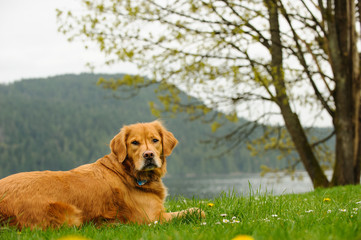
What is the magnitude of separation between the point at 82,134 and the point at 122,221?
164 metres

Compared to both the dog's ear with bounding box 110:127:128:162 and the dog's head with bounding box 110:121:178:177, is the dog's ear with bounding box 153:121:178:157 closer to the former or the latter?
the dog's head with bounding box 110:121:178:177

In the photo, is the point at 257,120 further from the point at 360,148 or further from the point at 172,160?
the point at 172,160

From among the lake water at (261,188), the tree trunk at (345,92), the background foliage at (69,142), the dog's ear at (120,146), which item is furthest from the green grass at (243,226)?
the background foliage at (69,142)

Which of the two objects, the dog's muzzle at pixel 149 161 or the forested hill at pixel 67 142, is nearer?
the dog's muzzle at pixel 149 161

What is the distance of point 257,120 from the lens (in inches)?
543

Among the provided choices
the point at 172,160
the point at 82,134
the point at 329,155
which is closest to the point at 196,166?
the point at 172,160

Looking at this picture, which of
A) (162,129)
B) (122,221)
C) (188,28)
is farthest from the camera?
(188,28)

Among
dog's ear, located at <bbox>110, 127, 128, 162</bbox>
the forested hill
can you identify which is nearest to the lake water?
dog's ear, located at <bbox>110, 127, 128, 162</bbox>

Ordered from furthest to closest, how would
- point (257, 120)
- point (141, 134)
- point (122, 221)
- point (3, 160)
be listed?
point (3, 160), point (257, 120), point (141, 134), point (122, 221)

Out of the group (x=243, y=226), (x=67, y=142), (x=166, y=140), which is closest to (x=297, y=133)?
Answer: (x=166, y=140)

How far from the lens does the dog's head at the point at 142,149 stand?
477cm

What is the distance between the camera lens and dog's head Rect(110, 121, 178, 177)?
477 centimetres

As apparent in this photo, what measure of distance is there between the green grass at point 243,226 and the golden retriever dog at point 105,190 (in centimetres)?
27

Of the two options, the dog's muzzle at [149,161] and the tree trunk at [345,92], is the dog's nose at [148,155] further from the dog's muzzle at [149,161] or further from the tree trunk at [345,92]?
the tree trunk at [345,92]
